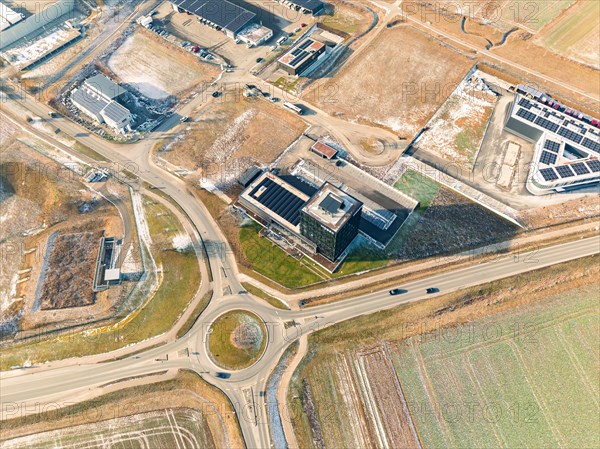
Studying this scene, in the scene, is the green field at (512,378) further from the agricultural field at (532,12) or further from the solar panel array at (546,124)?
the agricultural field at (532,12)

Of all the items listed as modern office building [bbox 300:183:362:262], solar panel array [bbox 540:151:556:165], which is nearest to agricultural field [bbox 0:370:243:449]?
modern office building [bbox 300:183:362:262]

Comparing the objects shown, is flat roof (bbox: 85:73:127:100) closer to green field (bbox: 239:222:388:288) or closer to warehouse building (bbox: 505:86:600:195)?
green field (bbox: 239:222:388:288)

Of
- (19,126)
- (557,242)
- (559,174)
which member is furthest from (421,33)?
(19,126)

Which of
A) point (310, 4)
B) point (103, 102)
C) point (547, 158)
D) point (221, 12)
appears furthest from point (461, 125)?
point (103, 102)

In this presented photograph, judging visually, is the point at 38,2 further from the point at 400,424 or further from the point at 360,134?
the point at 400,424

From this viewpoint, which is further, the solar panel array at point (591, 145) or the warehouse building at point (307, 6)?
the warehouse building at point (307, 6)

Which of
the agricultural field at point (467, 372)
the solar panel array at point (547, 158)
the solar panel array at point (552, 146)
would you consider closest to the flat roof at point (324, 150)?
the agricultural field at point (467, 372)
